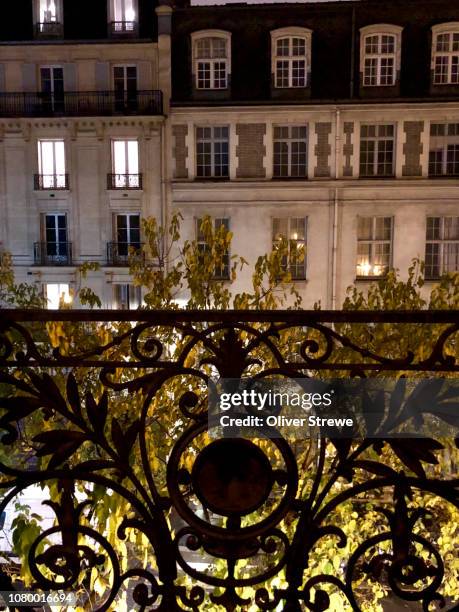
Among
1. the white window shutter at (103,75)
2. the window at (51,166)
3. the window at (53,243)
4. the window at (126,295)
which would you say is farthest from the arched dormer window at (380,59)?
the window at (53,243)

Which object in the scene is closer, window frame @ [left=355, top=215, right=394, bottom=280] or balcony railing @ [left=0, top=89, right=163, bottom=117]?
balcony railing @ [left=0, top=89, right=163, bottom=117]

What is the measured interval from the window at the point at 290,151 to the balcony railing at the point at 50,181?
17.0 feet

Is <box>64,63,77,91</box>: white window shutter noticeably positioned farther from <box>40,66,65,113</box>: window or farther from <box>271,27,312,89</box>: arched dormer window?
<box>271,27,312,89</box>: arched dormer window

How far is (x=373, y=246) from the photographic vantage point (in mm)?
13250

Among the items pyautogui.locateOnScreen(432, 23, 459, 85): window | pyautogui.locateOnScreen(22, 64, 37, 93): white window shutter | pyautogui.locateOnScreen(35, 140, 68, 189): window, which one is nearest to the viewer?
pyautogui.locateOnScreen(432, 23, 459, 85): window

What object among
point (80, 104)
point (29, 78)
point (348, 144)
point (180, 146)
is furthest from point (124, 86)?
point (348, 144)

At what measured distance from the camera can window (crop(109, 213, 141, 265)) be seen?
1352 centimetres

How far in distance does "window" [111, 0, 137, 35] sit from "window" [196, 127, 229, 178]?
302 cm

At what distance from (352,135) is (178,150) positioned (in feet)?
13.4

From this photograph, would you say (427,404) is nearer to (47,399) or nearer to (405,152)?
(47,399)

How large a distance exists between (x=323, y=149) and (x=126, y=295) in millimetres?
5897

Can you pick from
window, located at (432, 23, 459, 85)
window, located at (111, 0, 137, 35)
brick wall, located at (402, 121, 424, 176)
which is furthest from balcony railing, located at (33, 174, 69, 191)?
window, located at (432, 23, 459, 85)

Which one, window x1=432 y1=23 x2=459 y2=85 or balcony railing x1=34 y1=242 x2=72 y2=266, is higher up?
window x1=432 y1=23 x2=459 y2=85

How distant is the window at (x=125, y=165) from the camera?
13250 millimetres
